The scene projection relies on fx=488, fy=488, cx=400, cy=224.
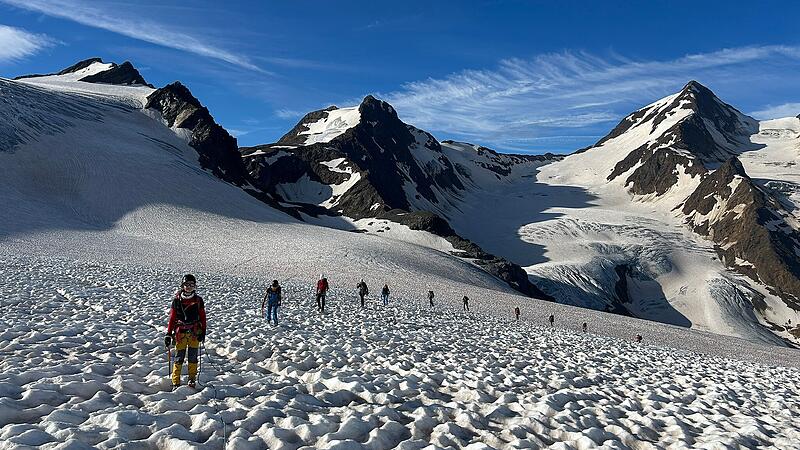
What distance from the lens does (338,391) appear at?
10.2 m

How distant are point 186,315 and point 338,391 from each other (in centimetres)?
348

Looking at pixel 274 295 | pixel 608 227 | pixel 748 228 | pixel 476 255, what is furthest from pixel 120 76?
pixel 748 228

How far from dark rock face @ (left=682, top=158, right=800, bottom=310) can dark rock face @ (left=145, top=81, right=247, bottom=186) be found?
122040 millimetres

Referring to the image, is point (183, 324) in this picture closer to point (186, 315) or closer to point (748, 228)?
point (186, 315)

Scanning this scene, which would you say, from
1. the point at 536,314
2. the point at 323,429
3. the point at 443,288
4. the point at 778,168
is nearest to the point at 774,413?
the point at 323,429

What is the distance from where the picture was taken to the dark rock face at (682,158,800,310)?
4471 inches

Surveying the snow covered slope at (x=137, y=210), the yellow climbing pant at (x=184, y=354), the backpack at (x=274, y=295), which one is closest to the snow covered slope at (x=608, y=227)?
the snow covered slope at (x=137, y=210)

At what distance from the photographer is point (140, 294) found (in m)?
23.1

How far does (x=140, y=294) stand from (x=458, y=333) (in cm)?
1509

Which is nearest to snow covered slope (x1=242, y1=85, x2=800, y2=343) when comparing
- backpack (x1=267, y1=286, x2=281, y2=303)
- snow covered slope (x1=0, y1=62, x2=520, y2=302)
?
snow covered slope (x1=0, y1=62, x2=520, y2=302)

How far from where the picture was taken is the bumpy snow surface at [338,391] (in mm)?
7504

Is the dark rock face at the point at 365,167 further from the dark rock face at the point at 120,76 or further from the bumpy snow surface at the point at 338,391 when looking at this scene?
the bumpy snow surface at the point at 338,391

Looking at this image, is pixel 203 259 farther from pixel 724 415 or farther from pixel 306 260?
pixel 724 415

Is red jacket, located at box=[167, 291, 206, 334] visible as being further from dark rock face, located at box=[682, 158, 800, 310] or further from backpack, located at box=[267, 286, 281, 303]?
dark rock face, located at box=[682, 158, 800, 310]
